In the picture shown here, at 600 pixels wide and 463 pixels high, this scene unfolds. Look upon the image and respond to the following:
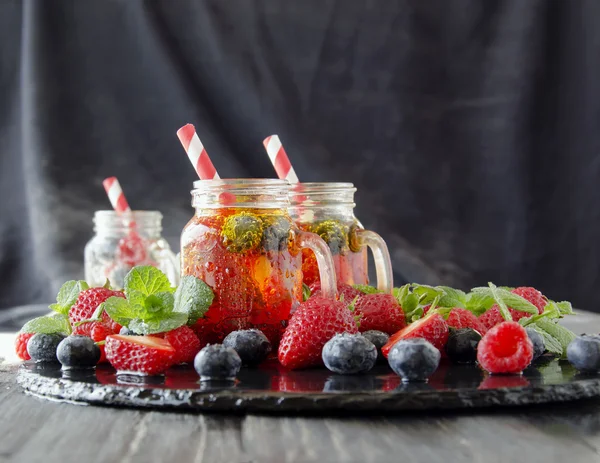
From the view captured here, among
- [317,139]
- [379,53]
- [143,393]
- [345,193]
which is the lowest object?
[143,393]

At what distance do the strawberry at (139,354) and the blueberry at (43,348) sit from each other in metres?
0.17

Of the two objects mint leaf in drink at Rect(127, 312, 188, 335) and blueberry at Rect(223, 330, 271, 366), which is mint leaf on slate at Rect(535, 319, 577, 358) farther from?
mint leaf in drink at Rect(127, 312, 188, 335)

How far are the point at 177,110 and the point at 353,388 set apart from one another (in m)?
2.56

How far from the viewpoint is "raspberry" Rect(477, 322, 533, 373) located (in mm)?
1390

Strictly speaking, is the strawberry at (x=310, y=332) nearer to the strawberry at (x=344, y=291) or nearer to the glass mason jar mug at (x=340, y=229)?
the strawberry at (x=344, y=291)

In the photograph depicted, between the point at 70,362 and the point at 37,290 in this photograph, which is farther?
the point at 37,290

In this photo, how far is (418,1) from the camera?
3.68 meters

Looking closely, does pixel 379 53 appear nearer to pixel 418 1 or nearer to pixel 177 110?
pixel 418 1

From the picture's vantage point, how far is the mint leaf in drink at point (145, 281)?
1.57 m

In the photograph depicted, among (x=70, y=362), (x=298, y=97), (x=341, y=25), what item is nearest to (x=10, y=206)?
(x=298, y=97)

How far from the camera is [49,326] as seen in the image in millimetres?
1646

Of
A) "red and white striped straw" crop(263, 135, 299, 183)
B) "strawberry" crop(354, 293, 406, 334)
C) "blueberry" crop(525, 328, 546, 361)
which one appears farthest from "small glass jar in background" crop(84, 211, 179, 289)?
"blueberry" crop(525, 328, 546, 361)

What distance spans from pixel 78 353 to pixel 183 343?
6.4 inches

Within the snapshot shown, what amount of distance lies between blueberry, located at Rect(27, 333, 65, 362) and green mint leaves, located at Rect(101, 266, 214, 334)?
4.1 inches
